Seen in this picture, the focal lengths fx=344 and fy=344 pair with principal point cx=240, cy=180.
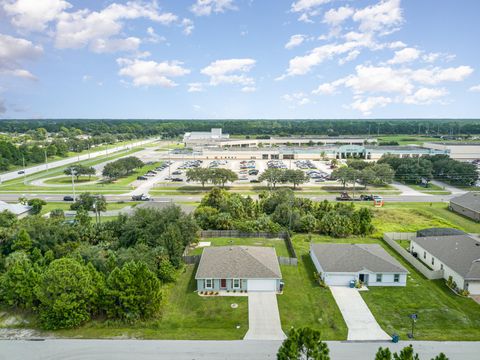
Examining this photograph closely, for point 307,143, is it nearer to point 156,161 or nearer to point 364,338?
point 156,161

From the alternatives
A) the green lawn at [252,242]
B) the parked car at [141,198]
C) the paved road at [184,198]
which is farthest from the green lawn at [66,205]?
the green lawn at [252,242]

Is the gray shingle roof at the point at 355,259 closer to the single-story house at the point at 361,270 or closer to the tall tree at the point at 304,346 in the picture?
the single-story house at the point at 361,270

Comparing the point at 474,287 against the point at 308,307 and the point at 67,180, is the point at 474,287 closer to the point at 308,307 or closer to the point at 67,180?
the point at 308,307

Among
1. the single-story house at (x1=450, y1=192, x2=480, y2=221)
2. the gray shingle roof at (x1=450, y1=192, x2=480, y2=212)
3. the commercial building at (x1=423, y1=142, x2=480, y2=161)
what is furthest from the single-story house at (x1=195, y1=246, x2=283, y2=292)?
the commercial building at (x1=423, y1=142, x2=480, y2=161)

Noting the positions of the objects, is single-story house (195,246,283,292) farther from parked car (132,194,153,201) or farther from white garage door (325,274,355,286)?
parked car (132,194,153,201)

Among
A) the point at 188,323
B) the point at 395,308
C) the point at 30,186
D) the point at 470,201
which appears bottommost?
the point at 188,323

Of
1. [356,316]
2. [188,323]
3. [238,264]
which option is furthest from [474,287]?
[188,323]

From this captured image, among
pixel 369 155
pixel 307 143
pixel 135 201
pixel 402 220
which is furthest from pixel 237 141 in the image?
pixel 402 220
